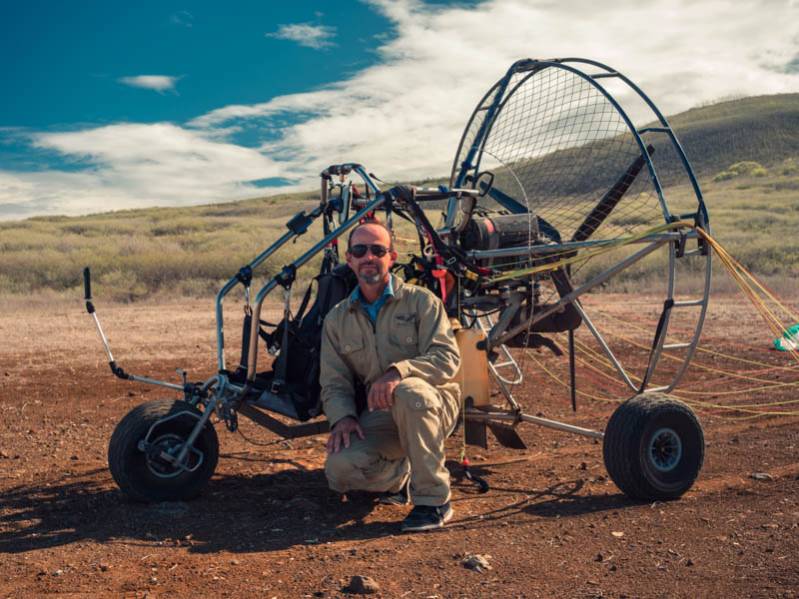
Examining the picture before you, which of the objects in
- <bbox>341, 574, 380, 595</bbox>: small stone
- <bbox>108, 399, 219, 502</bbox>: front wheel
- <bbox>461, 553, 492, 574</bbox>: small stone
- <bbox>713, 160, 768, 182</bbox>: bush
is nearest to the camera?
<bbox>341, 574, 380, 595</bbox>: small stone

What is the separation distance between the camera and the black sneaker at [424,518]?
503 cm

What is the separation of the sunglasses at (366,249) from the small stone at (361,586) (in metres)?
1.95

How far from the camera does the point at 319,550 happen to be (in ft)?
15.5

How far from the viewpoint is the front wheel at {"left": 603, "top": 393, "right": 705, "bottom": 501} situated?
557cm

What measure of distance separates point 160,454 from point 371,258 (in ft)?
5.80

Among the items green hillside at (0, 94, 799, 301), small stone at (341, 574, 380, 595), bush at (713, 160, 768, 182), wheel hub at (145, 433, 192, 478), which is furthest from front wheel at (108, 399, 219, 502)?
bush at (713, 160, 768, 182)

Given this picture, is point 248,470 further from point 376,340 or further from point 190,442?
point 376,340

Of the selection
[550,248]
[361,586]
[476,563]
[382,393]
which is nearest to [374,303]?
[382,393]

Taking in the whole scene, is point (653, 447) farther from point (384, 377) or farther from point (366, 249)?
point (366, 249)

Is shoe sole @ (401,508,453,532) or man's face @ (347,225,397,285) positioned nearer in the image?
shoe sole @ (401,508,453,532)

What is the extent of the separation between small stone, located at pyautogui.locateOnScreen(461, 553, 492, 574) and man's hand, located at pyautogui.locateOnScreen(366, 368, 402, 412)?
3.38 feet

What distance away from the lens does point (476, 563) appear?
4414 millimetres

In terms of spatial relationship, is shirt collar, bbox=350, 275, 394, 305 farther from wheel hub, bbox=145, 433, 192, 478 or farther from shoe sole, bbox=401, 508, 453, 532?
wheel hub, bbox=145, 433, 192, 478

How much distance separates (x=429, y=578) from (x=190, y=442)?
200 centimetres
